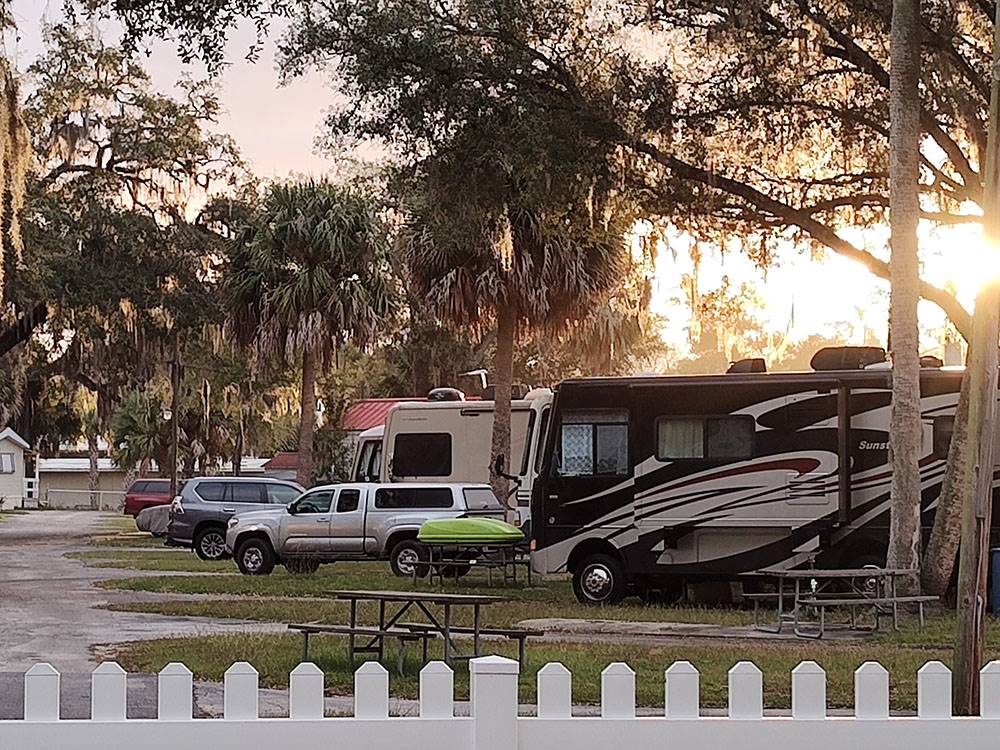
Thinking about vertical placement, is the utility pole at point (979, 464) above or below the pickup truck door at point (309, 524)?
above

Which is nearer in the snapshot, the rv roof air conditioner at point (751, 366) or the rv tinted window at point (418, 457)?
the rv roof air conditioner at point (751, 366)

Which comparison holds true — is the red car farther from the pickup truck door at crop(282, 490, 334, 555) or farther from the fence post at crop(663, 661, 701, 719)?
the fence post at crop(663, 661, 701, 719)

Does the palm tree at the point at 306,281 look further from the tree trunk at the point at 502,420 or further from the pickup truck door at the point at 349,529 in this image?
the pickup truck door at the point at 349,529

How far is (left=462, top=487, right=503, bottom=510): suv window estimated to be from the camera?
25.1 meters

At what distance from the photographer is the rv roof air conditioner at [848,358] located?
66.7 ft

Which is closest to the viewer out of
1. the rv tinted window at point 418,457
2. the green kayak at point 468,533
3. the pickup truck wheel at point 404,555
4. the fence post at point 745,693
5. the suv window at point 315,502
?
the fence post at point 745,693

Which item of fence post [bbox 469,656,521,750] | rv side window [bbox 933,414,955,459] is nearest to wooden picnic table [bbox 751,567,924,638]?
rv side window [bbox 933,414,955,459]

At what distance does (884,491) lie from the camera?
19641 mm

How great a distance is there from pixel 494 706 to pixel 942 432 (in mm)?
15627

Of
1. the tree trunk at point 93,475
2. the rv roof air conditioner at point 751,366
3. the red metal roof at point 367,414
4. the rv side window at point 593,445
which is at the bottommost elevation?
the tree trunk at point 93,475

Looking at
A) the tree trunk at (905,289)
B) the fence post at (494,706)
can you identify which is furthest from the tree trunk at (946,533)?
the fence post at (494,706)

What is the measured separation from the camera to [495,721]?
4.92 m

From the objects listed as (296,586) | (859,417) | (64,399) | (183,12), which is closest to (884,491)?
(859,417)

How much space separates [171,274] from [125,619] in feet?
69.5
